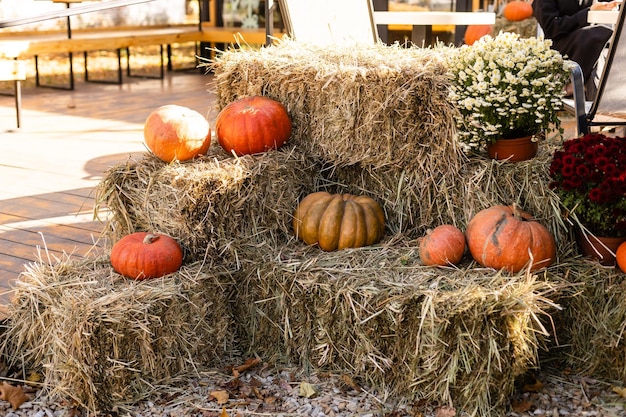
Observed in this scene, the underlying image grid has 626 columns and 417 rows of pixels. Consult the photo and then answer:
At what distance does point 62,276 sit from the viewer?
270 centimetres

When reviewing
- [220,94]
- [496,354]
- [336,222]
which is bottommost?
[496,354]

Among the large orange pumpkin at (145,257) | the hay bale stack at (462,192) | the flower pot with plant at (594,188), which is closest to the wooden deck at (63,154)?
the large orange pumpkin at (145,257)

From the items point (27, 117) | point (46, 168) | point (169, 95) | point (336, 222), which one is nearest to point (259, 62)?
point (336, 222)

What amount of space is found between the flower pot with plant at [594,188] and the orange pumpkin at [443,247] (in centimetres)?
37

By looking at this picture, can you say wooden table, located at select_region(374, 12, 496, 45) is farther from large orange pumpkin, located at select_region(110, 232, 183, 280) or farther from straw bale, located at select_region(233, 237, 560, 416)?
large orange pumpkin, located at select_region(110, 232, 183, 280)

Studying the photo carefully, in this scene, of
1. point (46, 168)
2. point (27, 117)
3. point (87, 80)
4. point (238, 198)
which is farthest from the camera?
point (87, 80)

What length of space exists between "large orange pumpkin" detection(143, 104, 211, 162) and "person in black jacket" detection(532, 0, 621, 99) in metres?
3.04

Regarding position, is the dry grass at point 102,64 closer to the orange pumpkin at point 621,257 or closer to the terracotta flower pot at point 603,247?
the terracotta flower pot at point 603,247

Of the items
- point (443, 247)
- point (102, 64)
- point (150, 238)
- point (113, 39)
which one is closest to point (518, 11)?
point (113, 39)

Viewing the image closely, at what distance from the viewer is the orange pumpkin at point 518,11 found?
7492mm

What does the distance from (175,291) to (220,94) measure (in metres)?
1.20

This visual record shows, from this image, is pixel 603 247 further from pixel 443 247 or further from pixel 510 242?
pixel 443 247

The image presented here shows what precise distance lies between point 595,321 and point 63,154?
346 centimetres

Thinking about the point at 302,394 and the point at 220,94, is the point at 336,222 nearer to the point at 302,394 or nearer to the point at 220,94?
the point at 302,394
